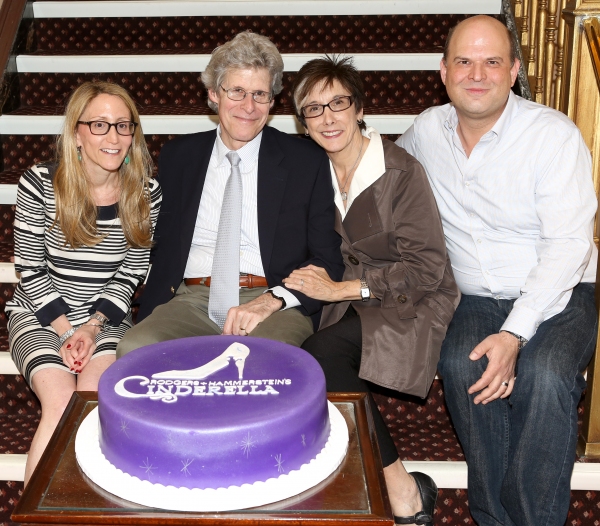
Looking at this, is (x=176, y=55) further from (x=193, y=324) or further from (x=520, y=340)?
(x=520, y=340)

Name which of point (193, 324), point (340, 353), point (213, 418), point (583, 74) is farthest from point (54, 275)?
point (583, 74)

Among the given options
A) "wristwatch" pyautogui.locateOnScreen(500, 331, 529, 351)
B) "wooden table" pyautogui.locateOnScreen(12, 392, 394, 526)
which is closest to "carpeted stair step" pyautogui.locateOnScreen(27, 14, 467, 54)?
"wristwatch" pyautogui.locateOnScreen(500, 331, 529, 351)

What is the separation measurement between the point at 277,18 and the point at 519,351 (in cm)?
216

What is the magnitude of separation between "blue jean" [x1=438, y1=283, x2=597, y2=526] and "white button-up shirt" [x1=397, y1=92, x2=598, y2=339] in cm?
8

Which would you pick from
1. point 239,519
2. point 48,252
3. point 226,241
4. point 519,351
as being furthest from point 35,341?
point 519,351

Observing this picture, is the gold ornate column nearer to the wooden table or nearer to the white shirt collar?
the white shirt collar

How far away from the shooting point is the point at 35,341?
2.27 m

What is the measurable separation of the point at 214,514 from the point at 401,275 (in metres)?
1.19

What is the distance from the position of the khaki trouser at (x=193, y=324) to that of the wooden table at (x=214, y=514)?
0.76 metres

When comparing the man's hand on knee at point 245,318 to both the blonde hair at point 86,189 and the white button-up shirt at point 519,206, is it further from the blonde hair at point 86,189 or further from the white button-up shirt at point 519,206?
the white button-up shirt at point 519,206

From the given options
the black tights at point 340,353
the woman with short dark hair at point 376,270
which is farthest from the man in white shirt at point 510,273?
the black tights at point 340,353

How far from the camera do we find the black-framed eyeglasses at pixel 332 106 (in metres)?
2.30

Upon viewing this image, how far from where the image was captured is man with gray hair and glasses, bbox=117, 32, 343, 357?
7.73ft

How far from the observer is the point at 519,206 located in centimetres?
229
